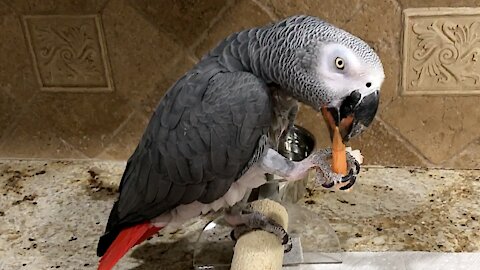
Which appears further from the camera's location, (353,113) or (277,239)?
(277,239)

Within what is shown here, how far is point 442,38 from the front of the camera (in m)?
0.93

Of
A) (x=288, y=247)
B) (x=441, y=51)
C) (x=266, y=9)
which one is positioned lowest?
(x=288, y=247)

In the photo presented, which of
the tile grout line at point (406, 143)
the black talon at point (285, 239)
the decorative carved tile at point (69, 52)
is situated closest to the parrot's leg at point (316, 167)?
the black talon at point (285, 239)

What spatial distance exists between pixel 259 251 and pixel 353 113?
198 millimetres

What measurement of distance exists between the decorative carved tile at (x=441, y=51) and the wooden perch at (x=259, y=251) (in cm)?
31

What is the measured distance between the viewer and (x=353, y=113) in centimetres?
68

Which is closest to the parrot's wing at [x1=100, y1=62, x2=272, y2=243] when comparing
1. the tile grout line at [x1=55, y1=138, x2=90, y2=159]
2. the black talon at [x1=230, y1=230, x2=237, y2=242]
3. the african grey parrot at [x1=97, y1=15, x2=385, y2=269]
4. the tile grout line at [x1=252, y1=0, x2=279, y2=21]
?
the african grey parrot at [x1=97, y1=15, x2=385, y2=269]

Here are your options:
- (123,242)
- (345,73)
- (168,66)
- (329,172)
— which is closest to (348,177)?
(329,172)

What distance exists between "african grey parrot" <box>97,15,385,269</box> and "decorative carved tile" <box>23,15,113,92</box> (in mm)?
285

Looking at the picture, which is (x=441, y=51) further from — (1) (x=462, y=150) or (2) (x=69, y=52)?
(2) (x=69, y=52)

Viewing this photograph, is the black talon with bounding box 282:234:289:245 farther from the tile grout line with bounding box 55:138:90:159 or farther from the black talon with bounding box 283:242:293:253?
the tile grout line with bounding box 55:138:90:159

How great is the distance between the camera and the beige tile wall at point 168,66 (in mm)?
938

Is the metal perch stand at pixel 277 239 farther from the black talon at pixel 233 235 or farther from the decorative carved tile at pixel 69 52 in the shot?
the decorative carved tile at pixel 69 52

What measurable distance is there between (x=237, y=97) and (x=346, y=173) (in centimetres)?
15
